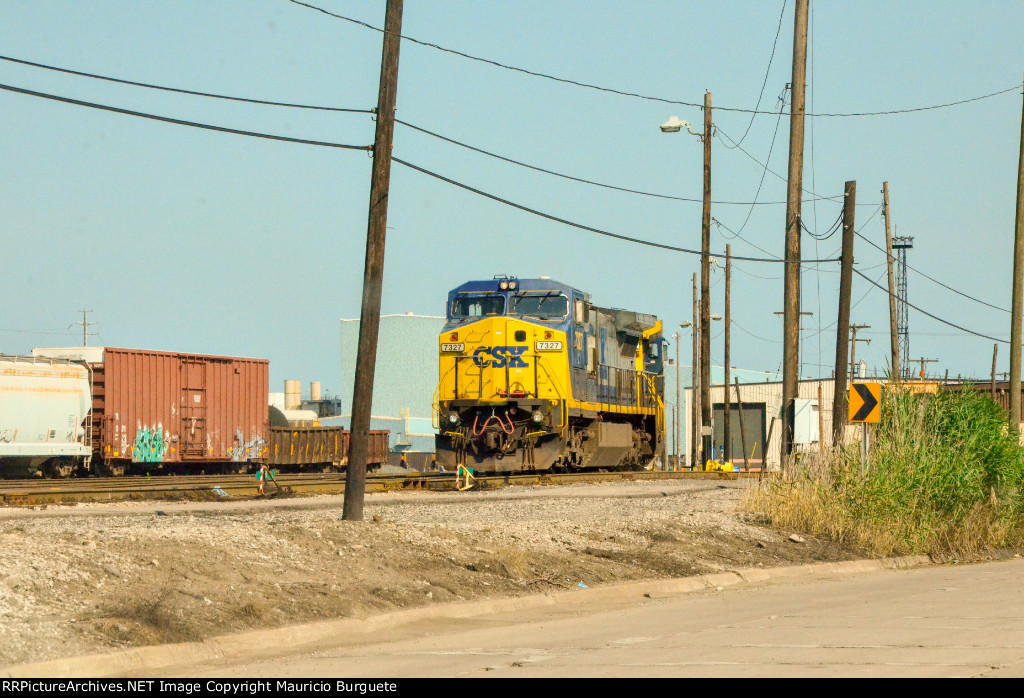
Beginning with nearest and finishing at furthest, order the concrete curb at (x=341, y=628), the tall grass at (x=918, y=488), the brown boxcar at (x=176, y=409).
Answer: the concrete curb at (x=341, y=628)
the tall grass at (x=918, y=488)
the brown boxcar at (x=176, y=409)

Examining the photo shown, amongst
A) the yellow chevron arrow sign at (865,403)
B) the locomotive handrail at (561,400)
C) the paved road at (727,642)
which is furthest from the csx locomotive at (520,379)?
the paved road at (727,642)

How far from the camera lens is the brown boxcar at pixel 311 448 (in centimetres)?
3928

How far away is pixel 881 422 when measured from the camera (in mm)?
18547

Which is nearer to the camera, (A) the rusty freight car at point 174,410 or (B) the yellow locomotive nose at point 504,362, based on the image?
(B) the yellow locomotive nose at point 504,362

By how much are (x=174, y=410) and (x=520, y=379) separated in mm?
13753

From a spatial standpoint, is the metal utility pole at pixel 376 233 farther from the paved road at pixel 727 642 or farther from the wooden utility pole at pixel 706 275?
the wooden utility pole at pixel 706 275

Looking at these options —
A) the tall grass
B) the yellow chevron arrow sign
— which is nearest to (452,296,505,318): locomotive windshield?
the tall grass

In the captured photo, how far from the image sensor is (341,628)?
9633 millimetres

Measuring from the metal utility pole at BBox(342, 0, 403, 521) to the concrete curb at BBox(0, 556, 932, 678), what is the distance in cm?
375

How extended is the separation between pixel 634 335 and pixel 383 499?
42.4 feet

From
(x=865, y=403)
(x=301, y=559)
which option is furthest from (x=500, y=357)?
(x=301, y=559)

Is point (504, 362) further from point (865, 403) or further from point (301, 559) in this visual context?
point (301, 559)

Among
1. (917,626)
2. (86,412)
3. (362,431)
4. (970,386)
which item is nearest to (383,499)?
(362,431)

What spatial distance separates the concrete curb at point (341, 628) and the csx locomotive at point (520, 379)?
11.7 m
